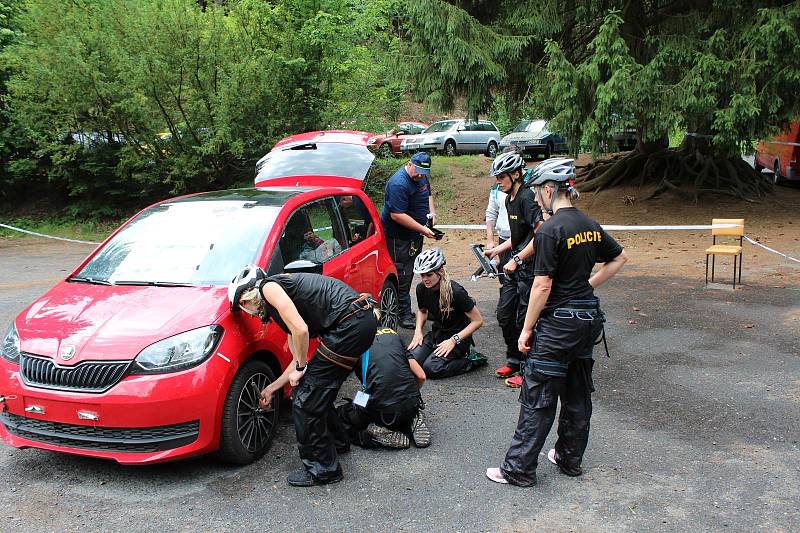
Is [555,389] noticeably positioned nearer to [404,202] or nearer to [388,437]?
[388,437]

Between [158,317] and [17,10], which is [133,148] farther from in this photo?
[158,317]

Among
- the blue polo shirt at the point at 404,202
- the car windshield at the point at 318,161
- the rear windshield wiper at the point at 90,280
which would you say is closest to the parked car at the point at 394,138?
the car windshield at the point at 318,161

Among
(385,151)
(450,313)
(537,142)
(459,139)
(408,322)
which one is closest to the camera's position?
(450,313)

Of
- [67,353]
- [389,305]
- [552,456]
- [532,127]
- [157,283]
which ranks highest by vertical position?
[532,127]

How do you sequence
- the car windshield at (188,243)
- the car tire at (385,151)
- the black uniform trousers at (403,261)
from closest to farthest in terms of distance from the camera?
the car windshield at (188,243), the black uniform trousers at (403,261), the car tire at (385,151)

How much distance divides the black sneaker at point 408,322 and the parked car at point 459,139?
19455mm

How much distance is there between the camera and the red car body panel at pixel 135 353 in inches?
159

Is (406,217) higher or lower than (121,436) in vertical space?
higher

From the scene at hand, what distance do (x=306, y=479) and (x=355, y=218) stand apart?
298 centimetres

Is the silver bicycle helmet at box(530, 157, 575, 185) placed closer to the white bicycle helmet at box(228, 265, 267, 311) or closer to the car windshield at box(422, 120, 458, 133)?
A: the white bicycle helmet at box(228, 265, 267, 311)

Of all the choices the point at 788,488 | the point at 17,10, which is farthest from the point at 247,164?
the point at 788,488

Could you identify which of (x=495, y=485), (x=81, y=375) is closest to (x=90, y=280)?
(x=81, y=375)

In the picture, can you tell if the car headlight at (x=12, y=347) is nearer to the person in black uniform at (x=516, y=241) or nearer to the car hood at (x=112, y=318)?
the car hood at (x=112, y=318)

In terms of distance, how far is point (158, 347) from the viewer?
13.6 feet
